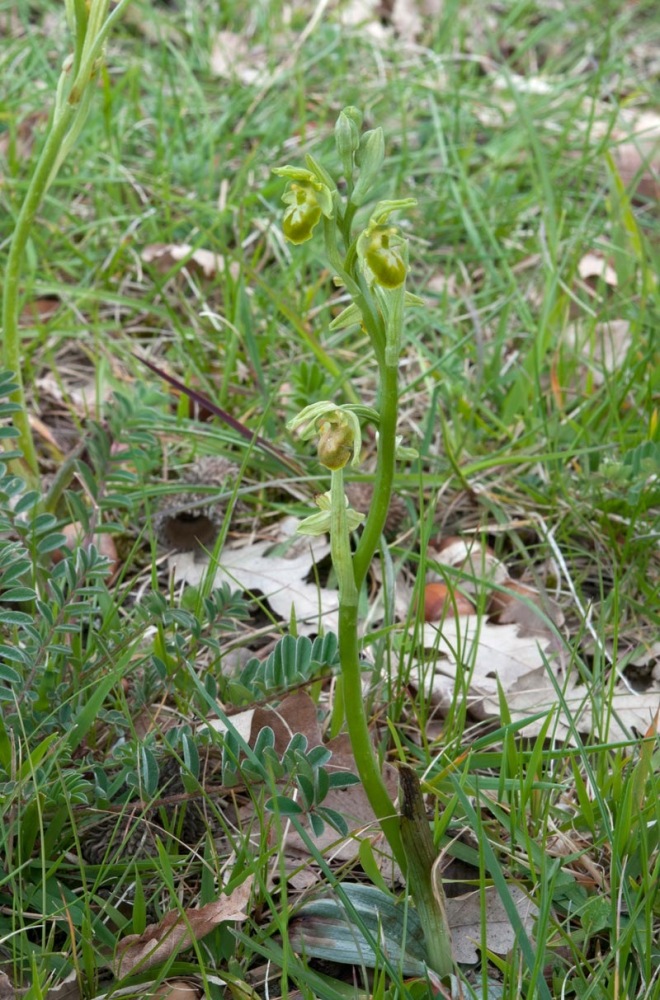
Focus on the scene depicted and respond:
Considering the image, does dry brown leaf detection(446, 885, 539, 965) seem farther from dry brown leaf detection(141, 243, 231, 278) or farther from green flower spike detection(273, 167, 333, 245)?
dry brown leaf detection(141, 243, 231, 278)

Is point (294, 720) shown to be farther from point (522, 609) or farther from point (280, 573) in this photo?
point (522, 609)

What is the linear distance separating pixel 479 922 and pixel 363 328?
3.13 ft

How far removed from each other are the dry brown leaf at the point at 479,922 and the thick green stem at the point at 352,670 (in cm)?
16

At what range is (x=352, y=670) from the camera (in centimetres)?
138

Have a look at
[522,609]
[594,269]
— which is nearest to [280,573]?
[522,609]

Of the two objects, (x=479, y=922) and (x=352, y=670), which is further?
(x=479, y=922)

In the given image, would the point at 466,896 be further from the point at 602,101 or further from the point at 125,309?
the point at 602,101

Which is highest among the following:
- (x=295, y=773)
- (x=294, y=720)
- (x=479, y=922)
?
(x=295, y=773)

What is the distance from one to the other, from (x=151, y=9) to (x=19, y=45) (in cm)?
57

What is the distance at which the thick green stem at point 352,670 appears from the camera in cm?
131

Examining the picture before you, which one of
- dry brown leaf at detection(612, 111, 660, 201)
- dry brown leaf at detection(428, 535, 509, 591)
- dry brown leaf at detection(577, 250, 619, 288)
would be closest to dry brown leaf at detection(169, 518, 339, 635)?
dry brown leaf at detection(428, 535, 509, 591)

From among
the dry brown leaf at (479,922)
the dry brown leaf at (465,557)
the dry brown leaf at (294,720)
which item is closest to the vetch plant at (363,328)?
the dry brown leaf at (479,922)

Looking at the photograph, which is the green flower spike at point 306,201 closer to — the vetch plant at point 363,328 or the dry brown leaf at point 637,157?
the vetch plant at point 363,328

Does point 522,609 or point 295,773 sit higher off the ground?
point 295,773
